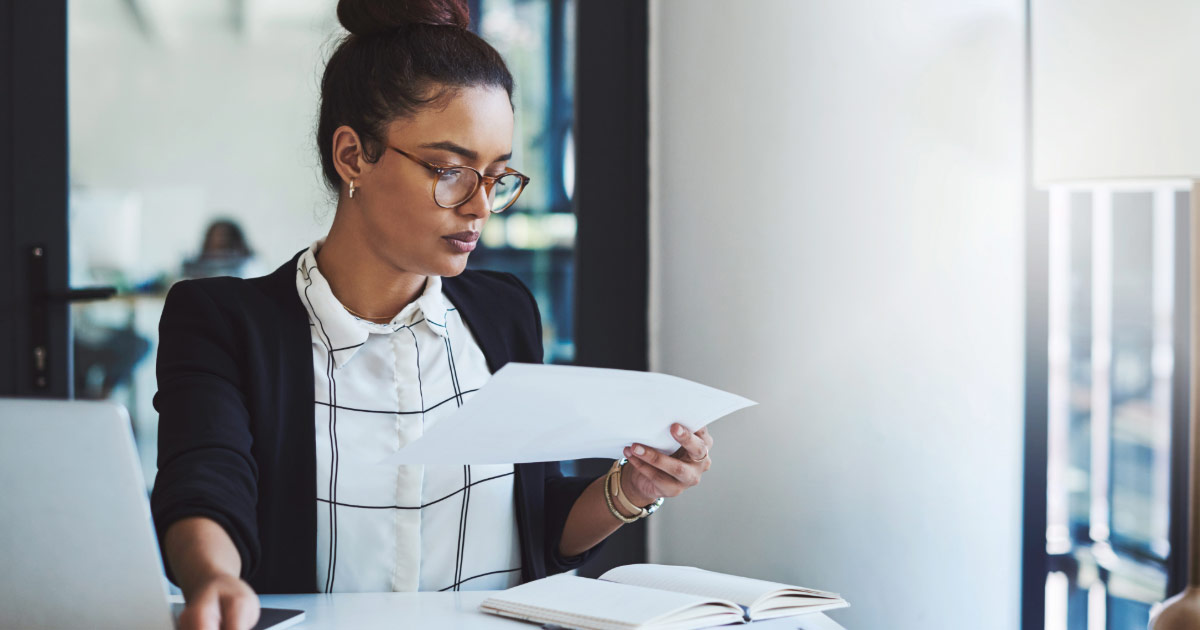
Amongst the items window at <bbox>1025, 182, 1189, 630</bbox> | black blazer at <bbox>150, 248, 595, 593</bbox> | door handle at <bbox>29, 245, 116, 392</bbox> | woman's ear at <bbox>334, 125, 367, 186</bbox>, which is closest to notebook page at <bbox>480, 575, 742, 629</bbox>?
black blazer at <bbox>150, 248, 595, 593</bbox>

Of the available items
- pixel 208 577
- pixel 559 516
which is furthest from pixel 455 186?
pixel 208 577

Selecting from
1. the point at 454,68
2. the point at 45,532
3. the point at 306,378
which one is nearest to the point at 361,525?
the point at 306,378

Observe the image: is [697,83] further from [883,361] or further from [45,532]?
[45,532]

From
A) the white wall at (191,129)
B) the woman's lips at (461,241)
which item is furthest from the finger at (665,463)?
the white wall at (191,129)

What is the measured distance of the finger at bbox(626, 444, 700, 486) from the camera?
3.32ft

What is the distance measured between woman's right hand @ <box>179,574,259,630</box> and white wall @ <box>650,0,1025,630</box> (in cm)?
153

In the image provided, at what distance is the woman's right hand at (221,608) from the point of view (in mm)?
622

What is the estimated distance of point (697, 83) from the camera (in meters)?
2.20

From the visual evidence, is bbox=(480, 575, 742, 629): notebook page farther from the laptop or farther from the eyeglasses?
the eyeglasses

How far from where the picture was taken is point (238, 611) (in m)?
0.63

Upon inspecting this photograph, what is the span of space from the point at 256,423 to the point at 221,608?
15.9 inches

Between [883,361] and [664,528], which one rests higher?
[883,361]

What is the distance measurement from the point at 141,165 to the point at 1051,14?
1.84 m

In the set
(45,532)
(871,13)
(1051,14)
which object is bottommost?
(45,532)
